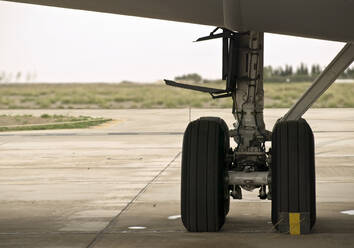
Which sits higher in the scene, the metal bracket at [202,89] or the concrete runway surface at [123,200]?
the metal bracket at [202,89]

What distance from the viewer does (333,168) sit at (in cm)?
1223

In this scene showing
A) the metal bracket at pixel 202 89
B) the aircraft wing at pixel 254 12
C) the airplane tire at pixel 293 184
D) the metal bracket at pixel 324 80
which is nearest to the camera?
the aircraft wing at pixel 254 12

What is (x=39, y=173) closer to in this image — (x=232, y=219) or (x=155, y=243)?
(x=232, y=219)

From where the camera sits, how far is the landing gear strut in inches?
266

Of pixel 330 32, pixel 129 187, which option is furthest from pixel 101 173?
pixel 330 32

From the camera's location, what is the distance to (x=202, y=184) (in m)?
6.83

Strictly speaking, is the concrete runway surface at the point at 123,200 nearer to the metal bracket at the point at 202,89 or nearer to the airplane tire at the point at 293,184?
the airplane tire at the point at 293,184

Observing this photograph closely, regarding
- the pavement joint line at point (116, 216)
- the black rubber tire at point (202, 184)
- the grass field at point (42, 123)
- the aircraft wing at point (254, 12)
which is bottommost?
the pavement joint line at point (116, 216)

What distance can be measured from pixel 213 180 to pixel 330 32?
1.55m

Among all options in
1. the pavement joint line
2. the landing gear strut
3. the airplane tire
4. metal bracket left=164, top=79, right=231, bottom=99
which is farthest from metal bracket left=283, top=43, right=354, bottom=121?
the pavement joint line

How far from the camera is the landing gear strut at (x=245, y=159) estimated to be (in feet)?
22.1

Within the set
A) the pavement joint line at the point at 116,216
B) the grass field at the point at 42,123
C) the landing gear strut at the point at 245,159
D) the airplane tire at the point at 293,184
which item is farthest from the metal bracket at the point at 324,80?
the grass field at the point at 42,123

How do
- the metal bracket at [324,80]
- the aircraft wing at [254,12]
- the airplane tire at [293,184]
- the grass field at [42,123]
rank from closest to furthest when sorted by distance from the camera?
the aircraft wing at [254,12], the airplane tire at [293,184], the metal bracket at [324,80], the grass field at [42,123]

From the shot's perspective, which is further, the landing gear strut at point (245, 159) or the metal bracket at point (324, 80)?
the metal bracket at point (324, 80)
